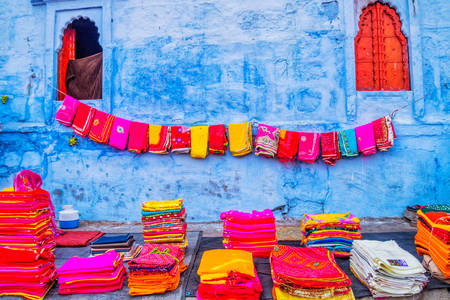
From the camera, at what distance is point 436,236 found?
2.83 m

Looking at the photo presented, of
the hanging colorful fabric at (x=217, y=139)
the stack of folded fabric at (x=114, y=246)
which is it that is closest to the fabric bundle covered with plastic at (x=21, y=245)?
the stack of folded fabric at (x=114, y=246)

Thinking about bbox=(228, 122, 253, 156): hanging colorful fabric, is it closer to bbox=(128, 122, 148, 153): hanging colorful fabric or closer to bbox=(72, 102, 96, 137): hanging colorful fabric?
bbox=(128, 122, 148, 153): hanging colorful fabric

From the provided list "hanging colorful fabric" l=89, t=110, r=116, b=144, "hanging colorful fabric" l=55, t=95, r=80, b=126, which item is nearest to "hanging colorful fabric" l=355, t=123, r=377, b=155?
"hanging colorful fabric" l=89, t=110, r=116, b=144

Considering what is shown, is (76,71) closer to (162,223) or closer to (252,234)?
(162,223)

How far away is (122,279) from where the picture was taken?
2.77m

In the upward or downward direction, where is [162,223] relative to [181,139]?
downward

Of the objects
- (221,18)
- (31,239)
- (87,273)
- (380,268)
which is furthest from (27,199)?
(221,18)

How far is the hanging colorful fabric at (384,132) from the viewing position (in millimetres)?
4848

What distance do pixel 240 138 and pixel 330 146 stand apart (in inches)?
63.1

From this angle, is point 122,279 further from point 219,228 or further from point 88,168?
point 88,168

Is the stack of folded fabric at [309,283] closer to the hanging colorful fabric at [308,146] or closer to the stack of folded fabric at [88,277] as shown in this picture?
the stack of folded fabric at [88,277]

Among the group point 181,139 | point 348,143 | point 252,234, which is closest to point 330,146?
point 348,143

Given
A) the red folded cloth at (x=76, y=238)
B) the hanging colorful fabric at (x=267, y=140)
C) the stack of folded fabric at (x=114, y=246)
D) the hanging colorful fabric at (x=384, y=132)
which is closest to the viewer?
the stack of folded fabric at (x=114, y=246)

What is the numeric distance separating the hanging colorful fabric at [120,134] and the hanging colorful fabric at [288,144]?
2838mm
